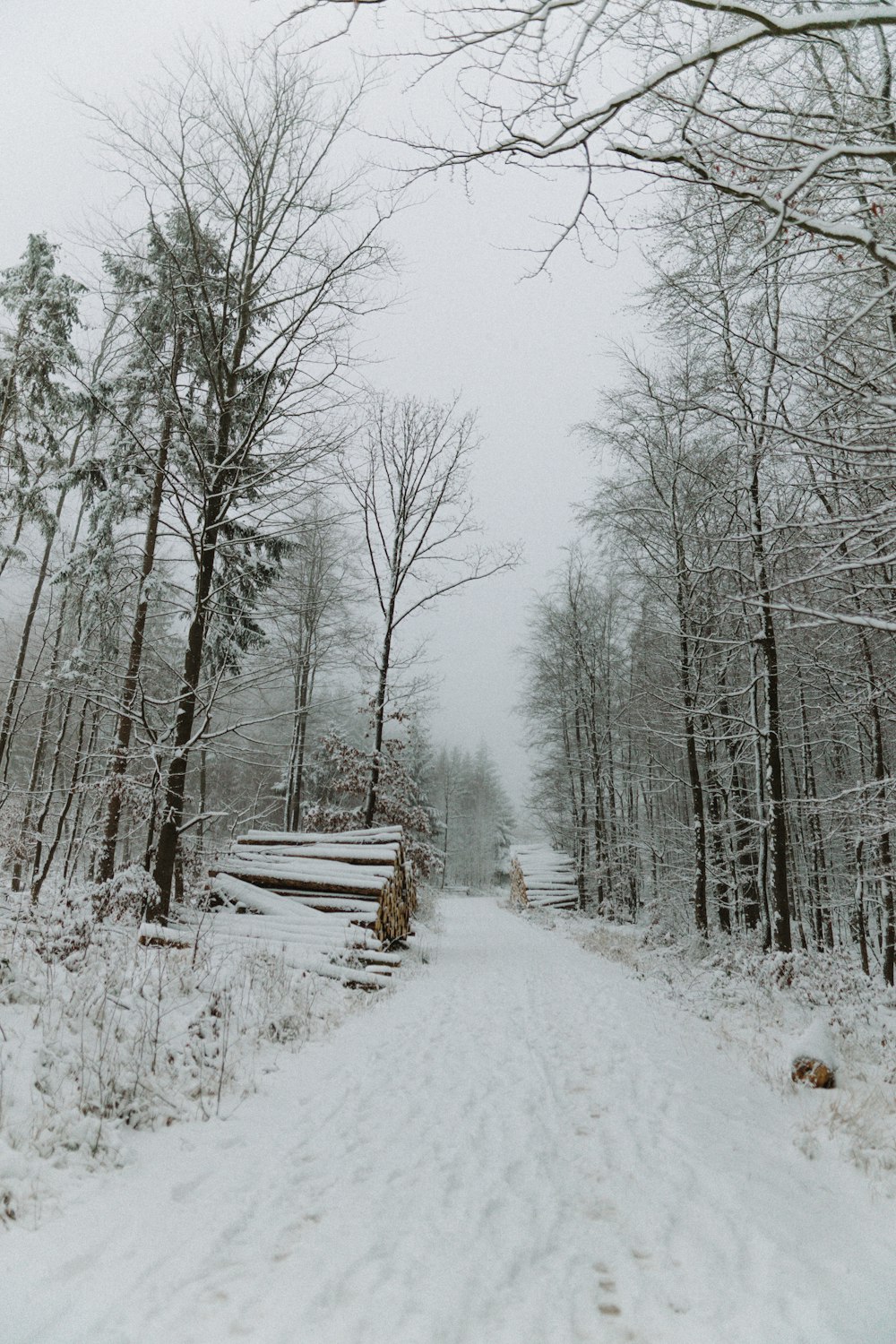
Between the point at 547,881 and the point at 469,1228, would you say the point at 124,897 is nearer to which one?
the point at 469,1228

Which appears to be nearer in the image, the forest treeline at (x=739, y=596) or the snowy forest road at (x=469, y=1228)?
the snowy forest road at (x=469, y=1228)

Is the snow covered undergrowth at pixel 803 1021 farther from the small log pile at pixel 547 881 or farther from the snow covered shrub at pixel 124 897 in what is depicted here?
the small log pile at pixel 547 881

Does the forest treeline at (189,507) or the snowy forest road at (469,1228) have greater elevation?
the forest treeline at (189,507)

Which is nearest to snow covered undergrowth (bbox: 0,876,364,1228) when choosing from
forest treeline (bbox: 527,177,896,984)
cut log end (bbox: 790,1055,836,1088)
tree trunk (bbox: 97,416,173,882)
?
tree trunk (bbox: 97,416,173,882)

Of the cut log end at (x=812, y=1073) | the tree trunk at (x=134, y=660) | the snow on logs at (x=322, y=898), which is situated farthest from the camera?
the tree trunk at (x=134, y=660)

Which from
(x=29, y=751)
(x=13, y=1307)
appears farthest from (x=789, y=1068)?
(x=29, y=751)

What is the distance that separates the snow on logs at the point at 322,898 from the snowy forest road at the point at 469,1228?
3403 mm

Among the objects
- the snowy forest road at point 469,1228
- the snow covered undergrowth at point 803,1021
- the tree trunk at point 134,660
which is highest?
the tree trunk at point 134,660

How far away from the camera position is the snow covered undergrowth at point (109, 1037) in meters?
2.94

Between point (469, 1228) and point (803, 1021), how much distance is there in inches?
227

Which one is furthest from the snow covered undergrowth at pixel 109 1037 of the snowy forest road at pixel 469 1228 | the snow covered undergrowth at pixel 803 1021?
the snow covered undergrowth at pixel 803 1021

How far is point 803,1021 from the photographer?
6.78m

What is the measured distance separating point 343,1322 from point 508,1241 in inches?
31.2

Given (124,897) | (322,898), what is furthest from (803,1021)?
(124,897)
